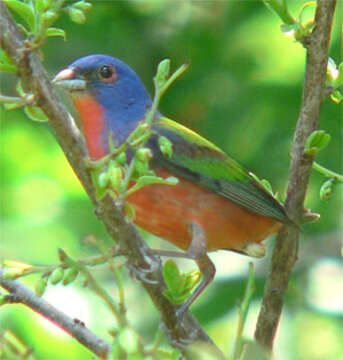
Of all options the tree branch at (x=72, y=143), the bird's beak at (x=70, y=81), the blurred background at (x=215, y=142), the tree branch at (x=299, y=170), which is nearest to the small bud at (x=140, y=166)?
the tree branch at (x=72, y=143)

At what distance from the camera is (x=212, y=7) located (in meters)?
6.94

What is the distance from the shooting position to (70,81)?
4.58m

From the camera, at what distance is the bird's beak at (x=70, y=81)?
14.6ft

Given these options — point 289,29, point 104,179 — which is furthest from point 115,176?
point 289,29

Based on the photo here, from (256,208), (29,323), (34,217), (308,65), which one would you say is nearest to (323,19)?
(308,65)

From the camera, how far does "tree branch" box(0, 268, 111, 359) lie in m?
2.92

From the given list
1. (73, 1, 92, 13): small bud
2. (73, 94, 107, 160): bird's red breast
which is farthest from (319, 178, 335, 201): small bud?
(73, 94, 107, 160): bird's red breast

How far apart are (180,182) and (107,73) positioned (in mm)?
868

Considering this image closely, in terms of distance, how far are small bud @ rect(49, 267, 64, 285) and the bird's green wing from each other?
2.06 metres

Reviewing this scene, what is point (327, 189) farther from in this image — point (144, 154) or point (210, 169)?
point (210, 169)

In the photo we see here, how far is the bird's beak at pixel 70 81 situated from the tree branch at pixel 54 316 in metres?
1.70

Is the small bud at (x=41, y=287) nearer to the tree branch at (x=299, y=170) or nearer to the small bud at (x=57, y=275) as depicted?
the small bud at (x=57, y=275)

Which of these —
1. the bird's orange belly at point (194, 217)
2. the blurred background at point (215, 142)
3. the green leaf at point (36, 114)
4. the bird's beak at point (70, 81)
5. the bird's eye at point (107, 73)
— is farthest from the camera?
the blurred background at point (215, 142)

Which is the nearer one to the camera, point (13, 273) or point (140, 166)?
point (140, 166)
